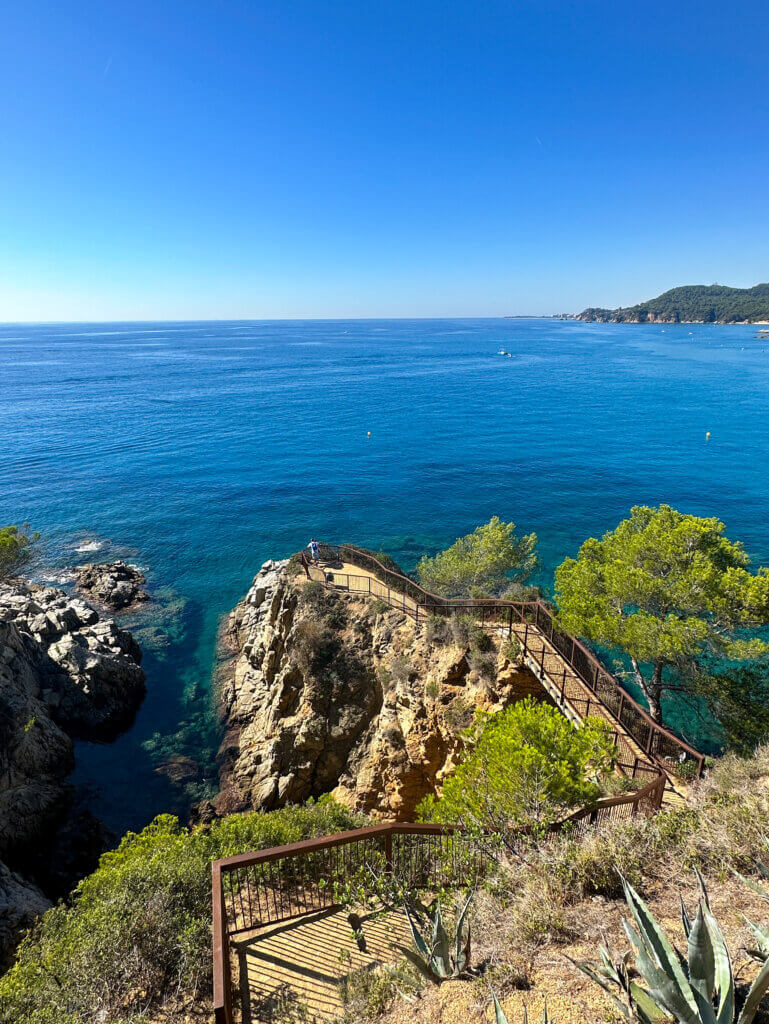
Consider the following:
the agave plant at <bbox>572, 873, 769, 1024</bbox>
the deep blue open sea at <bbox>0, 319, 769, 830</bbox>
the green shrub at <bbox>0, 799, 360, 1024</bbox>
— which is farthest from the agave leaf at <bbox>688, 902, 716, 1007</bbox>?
the deep blue open sea at <bbox>0, 319, 769, 830</bbox>

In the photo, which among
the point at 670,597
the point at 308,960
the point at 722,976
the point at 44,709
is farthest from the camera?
the point at 44,709

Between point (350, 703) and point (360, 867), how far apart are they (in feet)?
41.9

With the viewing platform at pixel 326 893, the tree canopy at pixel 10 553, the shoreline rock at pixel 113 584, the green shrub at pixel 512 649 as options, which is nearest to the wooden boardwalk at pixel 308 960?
the viewing platform at pixel 326 893

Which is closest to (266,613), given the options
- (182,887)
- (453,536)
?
(453,536)

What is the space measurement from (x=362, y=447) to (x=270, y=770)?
43240 millimetres

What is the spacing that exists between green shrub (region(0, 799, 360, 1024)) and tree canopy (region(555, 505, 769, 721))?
11.2 m

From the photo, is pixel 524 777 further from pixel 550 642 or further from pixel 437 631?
pixel 437 631

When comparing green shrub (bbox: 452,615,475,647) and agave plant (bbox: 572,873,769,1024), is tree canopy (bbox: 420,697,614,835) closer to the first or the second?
agave plant (bbox: 572,873,769,1024)

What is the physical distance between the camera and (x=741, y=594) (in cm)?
1303

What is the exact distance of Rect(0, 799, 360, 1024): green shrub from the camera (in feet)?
20.9

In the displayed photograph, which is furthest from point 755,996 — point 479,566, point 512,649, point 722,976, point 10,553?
point 10,553

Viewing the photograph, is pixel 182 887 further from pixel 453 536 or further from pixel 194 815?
pixel 453 536

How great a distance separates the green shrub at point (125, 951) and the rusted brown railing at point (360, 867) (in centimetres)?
71

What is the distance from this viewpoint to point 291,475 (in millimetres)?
50469
